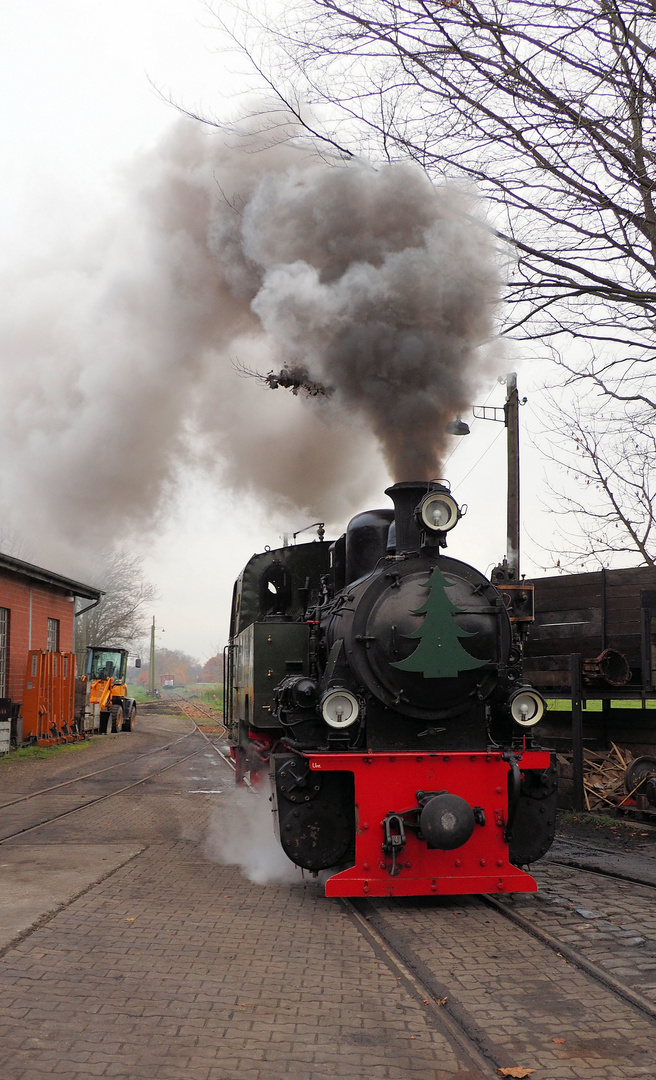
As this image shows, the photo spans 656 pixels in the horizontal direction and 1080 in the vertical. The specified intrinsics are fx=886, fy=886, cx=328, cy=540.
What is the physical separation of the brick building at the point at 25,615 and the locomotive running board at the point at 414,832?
14.0 metres

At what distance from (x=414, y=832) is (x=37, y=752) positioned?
14361mm

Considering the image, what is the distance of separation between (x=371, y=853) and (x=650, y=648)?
14.0 feet

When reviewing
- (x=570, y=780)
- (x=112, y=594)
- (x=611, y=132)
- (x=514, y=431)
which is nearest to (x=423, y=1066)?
(x=611, y=132)

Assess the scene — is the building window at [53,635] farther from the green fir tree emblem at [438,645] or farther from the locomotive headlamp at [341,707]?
the green fir tree emblem at [438,645]

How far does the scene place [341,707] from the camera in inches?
228

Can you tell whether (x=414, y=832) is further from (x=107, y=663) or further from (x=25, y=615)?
(x=107, y=663)

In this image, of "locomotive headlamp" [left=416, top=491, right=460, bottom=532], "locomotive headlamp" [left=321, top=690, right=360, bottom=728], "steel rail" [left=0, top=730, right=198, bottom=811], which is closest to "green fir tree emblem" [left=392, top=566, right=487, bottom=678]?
"locomotive headlamp" [left=321, top=690, right=360, bottom=728]

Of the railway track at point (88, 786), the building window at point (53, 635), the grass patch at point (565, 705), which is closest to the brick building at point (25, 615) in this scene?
the building window at point (53, 635)

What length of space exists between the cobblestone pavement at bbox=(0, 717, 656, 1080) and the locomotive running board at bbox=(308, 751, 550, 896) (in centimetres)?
19

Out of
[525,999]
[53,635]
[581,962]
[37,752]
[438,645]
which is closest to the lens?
[525,999]

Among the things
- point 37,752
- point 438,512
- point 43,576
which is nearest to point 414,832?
point 438,512

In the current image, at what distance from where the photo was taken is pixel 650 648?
28.2 feet

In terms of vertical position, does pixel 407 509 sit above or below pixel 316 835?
above

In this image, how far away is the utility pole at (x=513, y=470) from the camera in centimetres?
1269
